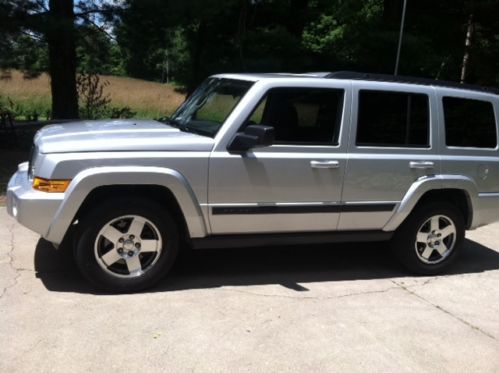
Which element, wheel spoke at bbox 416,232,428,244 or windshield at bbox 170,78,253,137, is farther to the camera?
wheel spoke at bbox 416,232,428,244

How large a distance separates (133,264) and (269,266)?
1.43m

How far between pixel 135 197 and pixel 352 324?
1855 millimetres

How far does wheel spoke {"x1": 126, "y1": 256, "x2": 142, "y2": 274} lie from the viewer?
457 centimetres

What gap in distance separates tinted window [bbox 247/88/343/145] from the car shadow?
1.23 metres

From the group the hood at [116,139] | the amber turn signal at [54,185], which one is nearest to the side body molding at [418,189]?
the hood at [116,139]

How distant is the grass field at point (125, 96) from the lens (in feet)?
79.1

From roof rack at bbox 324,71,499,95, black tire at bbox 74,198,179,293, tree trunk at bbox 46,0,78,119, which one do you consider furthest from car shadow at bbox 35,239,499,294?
tree trunk at bbox 46,0,78,119

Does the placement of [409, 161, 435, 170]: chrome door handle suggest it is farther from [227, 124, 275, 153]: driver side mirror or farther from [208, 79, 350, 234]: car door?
[227, 124, 275, 153]: driver side mirror

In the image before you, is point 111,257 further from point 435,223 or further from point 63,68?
point 63,68

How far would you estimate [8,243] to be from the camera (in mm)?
5637

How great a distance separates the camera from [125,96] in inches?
1067

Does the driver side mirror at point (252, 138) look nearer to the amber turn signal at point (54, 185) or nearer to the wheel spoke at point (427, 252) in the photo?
the amber turn signal at point (54, 185)

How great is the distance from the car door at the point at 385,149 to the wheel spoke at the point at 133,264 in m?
1.74

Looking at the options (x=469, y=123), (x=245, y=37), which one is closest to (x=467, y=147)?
(x=469, y=123)
